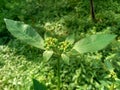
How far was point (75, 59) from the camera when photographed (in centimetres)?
272

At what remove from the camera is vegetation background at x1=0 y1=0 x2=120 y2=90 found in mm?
2529

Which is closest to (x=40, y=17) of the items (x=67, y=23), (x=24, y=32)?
(x=67, y=23)

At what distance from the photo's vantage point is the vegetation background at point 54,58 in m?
2.53

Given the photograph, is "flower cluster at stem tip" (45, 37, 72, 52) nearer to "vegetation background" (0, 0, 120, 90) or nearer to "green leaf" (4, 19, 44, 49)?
"green leaf" (4, 19, 44, 49)

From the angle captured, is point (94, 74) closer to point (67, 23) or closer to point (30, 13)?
point (67, 23)

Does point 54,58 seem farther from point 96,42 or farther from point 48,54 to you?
point 96,42

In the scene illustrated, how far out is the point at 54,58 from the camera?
2850 mm

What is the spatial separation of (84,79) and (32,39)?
196 cm

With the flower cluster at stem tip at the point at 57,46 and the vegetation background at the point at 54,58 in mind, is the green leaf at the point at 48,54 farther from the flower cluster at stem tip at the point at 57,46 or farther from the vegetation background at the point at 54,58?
the vegetation background at the point at 54,58

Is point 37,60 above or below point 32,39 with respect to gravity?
below

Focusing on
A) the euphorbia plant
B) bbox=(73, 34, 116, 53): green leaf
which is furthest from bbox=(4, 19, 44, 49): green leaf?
bbox=(73, 34, 116, 53): green leaf

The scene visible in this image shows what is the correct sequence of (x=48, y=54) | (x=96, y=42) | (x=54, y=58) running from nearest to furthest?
(x=96, y=42), (x=48, y=54), (x=54, y=58)

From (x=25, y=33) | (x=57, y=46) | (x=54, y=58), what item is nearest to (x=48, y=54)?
(x=57, y=46)

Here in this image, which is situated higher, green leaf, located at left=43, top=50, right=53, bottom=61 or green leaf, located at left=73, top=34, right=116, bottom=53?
green leaf, located at left=73, top=34, right=116, bottom=53
